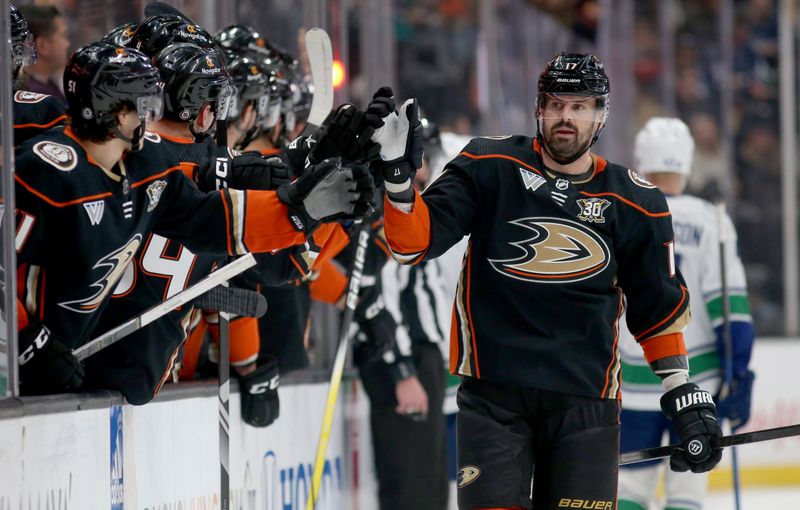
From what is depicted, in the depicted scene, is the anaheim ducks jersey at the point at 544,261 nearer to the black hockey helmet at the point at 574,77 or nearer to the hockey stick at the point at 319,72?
the black hockey helmet at the point at 574,77

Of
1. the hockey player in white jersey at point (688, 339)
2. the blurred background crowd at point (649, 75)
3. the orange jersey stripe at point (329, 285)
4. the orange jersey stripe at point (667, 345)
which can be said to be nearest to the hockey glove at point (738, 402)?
the hockey player in white jersey at point (688, 339)

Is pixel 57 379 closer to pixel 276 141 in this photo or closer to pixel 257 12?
pixel 276 141

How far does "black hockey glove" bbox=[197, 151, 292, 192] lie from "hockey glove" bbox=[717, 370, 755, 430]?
1.86m

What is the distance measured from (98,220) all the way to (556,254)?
2.93 ft

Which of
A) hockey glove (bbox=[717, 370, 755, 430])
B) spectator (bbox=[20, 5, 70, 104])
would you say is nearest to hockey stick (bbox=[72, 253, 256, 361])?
spectator (bbox=[20, 5, 70, 104])

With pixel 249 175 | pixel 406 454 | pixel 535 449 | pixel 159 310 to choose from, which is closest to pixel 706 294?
pixel 406 454

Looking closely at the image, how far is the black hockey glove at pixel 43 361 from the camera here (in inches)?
96.3

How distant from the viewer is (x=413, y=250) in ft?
8.79

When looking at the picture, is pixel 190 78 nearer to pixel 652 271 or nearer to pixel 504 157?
pixel 504 157

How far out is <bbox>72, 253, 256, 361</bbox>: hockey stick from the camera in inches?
101

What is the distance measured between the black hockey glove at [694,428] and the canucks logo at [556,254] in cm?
33

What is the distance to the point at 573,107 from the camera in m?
2.78

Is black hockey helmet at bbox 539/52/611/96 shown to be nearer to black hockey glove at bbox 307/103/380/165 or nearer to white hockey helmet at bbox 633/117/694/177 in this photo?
black hockey glove at bbox 307/103/380/165

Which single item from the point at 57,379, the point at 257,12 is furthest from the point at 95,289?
the point at 257,12
